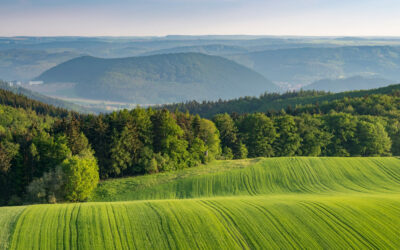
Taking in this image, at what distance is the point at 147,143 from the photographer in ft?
234

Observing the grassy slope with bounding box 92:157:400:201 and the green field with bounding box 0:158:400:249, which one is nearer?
the green field with bounding box 0:158:400:249

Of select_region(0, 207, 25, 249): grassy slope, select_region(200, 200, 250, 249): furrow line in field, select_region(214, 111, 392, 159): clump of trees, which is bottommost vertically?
select_region(214, 111, 392, 159): clump of trees

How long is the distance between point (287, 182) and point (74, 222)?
37284mm

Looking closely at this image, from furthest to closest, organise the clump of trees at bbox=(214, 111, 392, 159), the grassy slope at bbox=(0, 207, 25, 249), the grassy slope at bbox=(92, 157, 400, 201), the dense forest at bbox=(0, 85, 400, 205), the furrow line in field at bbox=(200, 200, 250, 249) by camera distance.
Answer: the clump of trees at bbox=(214, 111, 392, 159) < the grassy slope at bbox=(92, 157, 400, 201) < the dense forest at bbox=(0, 85, 400, 205) < the furrow line in field at bbox=(200, 200, 250, 249) < the grassy slope at bbox=(0, 207, 25, 249)

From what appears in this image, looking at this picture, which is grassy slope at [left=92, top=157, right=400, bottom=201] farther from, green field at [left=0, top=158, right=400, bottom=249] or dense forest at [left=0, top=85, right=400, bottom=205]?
dense forest at [left=0, top=85, right=400, bottom=205]

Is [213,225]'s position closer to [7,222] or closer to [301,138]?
[7,222]

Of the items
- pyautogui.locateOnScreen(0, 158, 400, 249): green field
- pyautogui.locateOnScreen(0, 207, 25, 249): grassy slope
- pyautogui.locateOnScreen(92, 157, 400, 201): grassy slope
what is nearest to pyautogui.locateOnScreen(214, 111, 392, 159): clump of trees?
pyautogui.locateOnScreen(92, 157, 400, 201): grassy slope

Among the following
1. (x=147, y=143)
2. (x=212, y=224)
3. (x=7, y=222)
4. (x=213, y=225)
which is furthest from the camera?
(x=147, y=143)

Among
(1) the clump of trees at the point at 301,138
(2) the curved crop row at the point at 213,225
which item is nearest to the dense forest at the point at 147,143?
(1) the clump of trees at the point at 301,138

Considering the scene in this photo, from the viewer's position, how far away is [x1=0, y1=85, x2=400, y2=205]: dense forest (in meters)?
55.3

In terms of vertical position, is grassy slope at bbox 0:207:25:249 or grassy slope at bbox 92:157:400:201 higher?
grassy slope at bbox 0:207:25:249

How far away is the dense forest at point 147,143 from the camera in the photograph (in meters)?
55.3

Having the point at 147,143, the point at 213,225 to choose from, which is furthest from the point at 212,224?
the point at 147,143

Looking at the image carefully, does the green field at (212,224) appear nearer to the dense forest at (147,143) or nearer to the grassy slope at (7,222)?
the grassy slope at (7,222)
